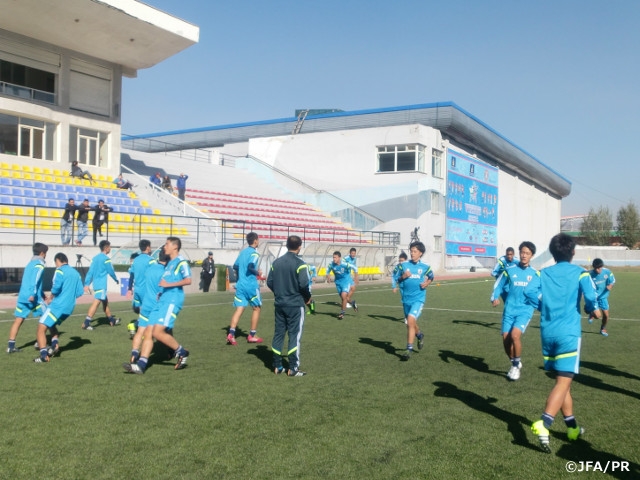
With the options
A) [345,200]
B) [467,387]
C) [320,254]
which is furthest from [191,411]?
[345,200]

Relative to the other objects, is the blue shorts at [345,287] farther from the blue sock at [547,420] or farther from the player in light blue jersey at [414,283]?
the blue sock at [547,420]

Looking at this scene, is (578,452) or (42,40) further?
(42,40)

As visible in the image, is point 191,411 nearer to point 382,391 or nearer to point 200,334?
point 382,391

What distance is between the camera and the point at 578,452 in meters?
5.60

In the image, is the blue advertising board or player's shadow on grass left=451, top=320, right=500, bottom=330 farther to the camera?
the blue advertising board

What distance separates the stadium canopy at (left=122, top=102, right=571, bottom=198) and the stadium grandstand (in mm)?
106

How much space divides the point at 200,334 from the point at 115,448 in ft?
24.6

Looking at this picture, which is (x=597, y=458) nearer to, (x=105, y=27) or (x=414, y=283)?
(x=414, y=283)

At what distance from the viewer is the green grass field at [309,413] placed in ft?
17.0

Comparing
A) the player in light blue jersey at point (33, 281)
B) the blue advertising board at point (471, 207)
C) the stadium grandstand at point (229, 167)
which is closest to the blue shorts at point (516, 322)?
the player in light blue jersey at point (33, 281)

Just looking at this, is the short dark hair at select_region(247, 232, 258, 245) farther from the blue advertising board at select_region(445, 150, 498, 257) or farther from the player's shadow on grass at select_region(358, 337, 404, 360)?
the blue advertising board at select_region(445, 150, 498, 257)

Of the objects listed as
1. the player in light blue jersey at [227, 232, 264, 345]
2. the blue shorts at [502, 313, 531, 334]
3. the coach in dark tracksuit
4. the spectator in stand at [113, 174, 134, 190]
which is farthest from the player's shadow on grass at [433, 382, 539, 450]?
the spectator in stand at [113, 174, 134, 190]

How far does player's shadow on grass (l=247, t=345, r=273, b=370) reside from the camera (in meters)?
9.78

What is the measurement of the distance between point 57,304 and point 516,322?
7.09m
